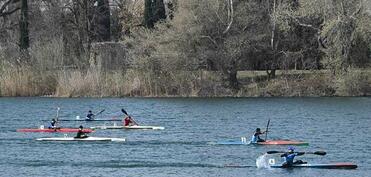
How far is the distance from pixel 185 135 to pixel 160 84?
3179cm

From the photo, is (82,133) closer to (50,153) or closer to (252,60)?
(50,153)

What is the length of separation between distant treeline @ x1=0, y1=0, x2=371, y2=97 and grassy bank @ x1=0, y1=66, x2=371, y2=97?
9 cm

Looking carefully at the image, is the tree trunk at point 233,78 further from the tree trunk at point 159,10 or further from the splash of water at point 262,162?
the splash of water at point 262,162

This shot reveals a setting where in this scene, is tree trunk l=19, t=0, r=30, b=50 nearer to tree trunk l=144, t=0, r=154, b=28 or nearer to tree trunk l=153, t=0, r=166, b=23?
tree trunk l=144, t=0, r=154, b=28

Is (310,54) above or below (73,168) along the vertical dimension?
above

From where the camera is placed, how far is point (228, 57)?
86.9 metres

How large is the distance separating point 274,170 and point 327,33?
43266 millimetres

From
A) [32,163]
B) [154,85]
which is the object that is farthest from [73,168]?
[154,85]

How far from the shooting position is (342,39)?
8262 centimetres

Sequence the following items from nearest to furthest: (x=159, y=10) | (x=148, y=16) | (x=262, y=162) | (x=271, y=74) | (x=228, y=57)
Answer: (x=262, y=162), (x=228, y=57), (x=271, y=74), (x=148, y=16), (x=159, y=10)

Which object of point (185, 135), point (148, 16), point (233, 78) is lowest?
point (185, 135)

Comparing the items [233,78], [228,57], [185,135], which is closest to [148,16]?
[228,57]

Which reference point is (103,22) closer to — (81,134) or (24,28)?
(24,28)

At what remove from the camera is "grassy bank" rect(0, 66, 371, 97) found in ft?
278
